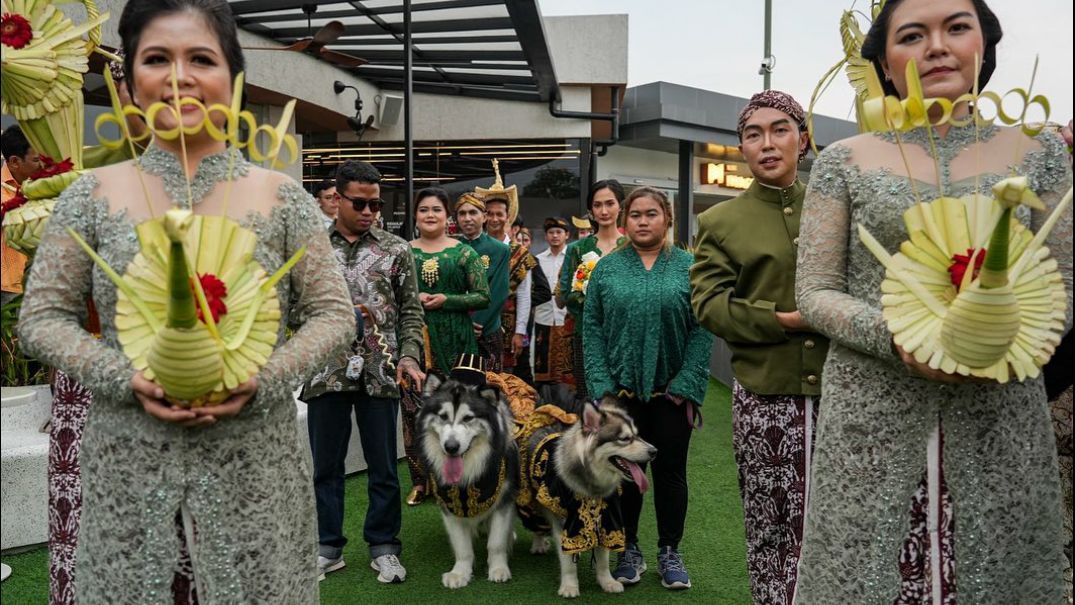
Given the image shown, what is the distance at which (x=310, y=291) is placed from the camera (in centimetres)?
173

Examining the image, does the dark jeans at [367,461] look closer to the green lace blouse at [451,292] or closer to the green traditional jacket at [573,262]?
the green lace blouse at [451,292]

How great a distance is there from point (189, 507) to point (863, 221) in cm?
139

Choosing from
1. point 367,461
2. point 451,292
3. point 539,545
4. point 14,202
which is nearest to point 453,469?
point 367,461

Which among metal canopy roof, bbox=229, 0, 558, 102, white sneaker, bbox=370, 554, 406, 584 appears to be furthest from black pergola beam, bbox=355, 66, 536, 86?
white sneaker, bbox=370, 554, 406, 584

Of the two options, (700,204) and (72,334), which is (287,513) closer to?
(72,334)

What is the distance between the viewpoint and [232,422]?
158cm

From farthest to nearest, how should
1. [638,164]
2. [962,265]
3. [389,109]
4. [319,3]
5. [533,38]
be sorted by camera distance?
[638,164], [389,109], [533,38], [319,3], [962,265]

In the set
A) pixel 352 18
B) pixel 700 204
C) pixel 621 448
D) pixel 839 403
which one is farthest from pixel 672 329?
pixel 700 204

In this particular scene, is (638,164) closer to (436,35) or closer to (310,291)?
(436,35)

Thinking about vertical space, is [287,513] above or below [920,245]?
below

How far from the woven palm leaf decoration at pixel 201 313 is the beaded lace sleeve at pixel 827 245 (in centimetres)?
102

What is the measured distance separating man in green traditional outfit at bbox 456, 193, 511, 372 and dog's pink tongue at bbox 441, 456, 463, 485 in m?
1.67

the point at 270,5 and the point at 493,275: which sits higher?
the point at 270,5

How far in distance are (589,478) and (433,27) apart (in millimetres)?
7509
